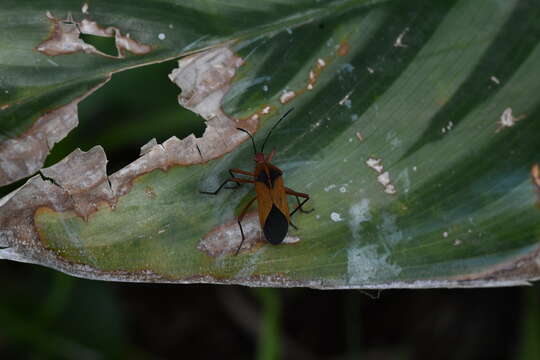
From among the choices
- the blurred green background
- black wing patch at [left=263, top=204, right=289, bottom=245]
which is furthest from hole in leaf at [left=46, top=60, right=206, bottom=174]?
black wing patch at [left=263, top=204, right=289, bottom=245]

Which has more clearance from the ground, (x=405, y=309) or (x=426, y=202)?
(x=426, y=202)

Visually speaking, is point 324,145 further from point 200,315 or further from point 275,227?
point 200,315

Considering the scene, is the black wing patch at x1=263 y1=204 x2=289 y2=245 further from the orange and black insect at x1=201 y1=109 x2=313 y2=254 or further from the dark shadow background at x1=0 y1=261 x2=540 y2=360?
the dark shadow background at x1=0 y1=261 x2=540 y2=360

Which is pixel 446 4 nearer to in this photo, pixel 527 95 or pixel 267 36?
pixel 527 95

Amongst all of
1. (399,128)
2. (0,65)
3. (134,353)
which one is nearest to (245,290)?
(134,353)

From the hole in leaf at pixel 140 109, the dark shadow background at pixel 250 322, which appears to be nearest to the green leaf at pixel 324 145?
the hole in leaf at pixel 140 109

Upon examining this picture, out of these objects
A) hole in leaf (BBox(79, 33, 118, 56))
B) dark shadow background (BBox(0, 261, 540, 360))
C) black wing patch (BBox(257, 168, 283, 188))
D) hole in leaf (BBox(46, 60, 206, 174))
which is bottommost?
dark shadow background (BBox(0, 261, 540, 360))

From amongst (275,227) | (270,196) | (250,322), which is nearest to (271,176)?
(270,196)
